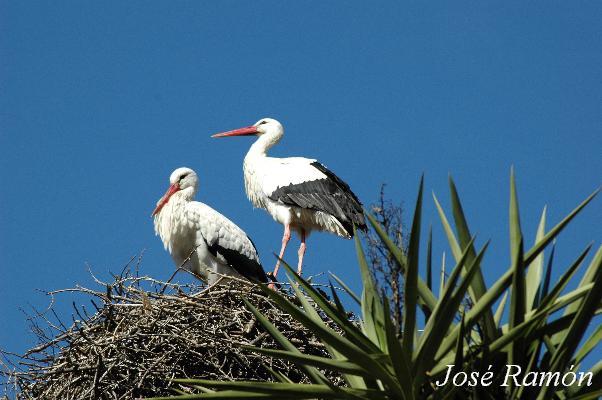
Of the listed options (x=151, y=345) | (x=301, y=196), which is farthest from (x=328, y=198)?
(x=151, y=345)

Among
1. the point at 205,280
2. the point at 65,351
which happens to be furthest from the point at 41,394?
the point at 205,280

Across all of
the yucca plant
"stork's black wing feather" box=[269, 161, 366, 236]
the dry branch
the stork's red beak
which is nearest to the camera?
the yucca plant

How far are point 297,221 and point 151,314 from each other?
11.5 ft

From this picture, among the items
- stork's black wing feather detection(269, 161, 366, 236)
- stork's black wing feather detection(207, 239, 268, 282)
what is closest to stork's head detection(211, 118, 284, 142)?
stork's black wing feather detection(269, 161, 366, 236)

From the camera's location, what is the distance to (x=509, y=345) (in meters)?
4.04

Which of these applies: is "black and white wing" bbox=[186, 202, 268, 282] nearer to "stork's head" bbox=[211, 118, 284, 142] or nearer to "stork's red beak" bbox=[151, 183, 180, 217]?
"stork's red beak" bbox=[151, 183, 180, 217]

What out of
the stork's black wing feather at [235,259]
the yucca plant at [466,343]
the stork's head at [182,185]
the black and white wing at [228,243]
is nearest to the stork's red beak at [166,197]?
the stork's head at [182,185]

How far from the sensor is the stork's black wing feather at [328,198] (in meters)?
9.62

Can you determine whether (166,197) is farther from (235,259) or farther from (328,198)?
(328,198)

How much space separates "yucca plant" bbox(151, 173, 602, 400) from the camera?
12.5 feet

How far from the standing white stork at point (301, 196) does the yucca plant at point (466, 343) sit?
204 inches

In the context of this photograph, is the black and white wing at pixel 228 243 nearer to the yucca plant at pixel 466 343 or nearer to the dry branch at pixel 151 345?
the dry branch at pixel 151 345

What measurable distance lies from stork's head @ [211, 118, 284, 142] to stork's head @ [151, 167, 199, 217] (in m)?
1.35

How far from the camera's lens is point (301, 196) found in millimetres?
9875
